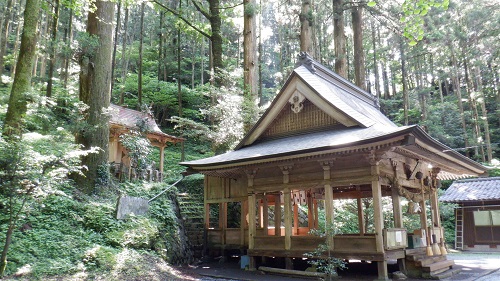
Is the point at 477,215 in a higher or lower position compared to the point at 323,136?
lower

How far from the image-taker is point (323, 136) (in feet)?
34.0

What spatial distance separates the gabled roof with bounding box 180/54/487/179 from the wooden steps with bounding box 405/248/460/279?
2765 mm

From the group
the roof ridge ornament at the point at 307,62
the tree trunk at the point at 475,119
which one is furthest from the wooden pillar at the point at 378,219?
the tree trunk at the point at 475,119

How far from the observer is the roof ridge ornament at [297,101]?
448 inches

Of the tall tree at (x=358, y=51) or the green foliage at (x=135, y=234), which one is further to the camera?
the tall tree at (x=358, y=51)

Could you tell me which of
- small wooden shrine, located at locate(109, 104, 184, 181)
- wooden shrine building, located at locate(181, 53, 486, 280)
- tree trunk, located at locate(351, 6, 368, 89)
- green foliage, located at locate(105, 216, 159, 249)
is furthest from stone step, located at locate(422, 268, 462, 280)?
small wooden shrine, located at locate(109, 104, 184, 181)

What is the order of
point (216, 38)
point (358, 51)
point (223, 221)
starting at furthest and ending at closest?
point (216, 38)
point (358, 51)
point (223, 221)

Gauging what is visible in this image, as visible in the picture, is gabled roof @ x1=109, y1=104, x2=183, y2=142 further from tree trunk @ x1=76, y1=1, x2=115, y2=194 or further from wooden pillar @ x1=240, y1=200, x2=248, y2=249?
wooden pillar @ x1=240, y1=200, x2=248, y2=249

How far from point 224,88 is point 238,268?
8006mm

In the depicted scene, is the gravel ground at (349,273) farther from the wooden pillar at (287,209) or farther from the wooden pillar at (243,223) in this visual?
the wooden pillar at (287,209)

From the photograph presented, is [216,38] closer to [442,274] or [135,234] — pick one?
[135,234]

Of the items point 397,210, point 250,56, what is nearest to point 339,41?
point 250,56

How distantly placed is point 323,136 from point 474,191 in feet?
43.0

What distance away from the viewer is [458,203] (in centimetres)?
1886
